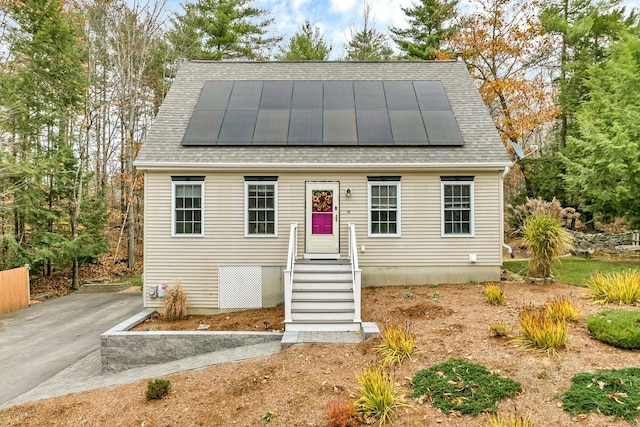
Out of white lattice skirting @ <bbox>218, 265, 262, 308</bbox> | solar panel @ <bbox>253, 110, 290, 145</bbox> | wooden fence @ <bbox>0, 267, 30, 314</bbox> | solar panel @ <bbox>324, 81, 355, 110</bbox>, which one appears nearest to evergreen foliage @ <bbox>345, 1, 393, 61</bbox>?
solar panel @ <bbox>324, 81, 355, 110</bbox>

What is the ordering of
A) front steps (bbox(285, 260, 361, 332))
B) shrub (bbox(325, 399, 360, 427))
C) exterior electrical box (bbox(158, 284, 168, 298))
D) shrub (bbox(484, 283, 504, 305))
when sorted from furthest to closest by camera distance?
exterior electrical box (bbox(158, 284, 168, 298))
shrub (bbox(484, 283, 504, 305))
front steps (bbox(285, 260, 361, 332))
shrub (bbox(325, 399, 360, 427))

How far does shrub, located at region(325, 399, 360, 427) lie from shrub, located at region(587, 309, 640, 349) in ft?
13.0

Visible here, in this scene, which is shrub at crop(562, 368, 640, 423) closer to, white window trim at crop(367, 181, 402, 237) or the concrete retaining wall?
the concrete retaining wall

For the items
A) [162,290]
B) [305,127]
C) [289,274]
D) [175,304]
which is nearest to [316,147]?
[305,127]

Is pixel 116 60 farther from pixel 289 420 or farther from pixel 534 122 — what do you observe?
pixel 534 122

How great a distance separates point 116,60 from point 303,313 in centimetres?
1768

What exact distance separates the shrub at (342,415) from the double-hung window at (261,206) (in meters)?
5.75

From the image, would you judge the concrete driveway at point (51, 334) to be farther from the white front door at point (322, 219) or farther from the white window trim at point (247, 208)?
the white front door at point (322, 219)

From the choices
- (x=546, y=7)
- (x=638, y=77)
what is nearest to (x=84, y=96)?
(x=638, y=77)

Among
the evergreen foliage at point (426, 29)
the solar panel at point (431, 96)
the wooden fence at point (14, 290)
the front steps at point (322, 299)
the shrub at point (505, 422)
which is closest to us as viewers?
the shrub at point (505, 422)

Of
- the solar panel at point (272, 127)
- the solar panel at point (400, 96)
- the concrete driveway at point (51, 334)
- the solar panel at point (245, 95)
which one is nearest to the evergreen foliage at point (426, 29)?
the solar panel at point (400, 96)

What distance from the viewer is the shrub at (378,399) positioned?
13.3 ft

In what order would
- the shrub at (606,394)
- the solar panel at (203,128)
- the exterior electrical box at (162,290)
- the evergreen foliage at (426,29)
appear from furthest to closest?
the evergreen foliage at (426,29), the solar panel at (203,128), the exterior electrical box at (162,290), the shrub at (606,394)

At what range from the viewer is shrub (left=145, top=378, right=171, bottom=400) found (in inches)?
201
